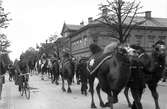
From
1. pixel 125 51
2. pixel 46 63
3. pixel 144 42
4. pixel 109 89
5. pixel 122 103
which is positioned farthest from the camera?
pixel 144 42

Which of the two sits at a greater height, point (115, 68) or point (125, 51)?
point (125, 51)

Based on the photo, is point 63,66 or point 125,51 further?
point 63,66

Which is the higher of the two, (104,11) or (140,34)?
(104,11)

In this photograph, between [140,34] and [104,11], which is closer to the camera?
[104,11]

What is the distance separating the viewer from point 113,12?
2945 cm

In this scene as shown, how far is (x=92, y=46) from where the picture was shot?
9.95 meters

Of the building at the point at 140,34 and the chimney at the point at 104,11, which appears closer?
the chimney at the point at 104,11

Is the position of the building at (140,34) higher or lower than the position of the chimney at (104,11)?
lower

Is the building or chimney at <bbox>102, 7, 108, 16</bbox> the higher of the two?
→ chimney at <bbox>102, 7, 108, 16</bbox>

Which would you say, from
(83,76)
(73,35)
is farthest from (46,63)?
(73,35)

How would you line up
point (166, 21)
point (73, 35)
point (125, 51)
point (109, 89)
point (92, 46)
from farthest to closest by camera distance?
1. point (73, 35)
2. point (166, 21)
3. point (92, 46)
4. point (109, 89)
5. point (125, 51)

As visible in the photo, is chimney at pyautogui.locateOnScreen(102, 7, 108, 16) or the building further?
the building

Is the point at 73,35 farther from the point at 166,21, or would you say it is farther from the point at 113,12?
the point at 113,12

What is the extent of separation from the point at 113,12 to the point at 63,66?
15.2 meters
